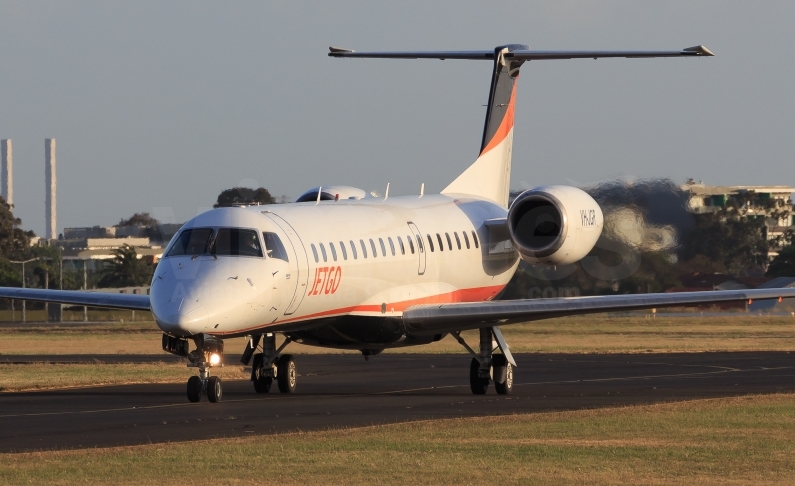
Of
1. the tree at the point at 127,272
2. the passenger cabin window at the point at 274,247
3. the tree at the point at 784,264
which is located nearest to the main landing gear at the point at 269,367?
the passenger cabin window at the point at 274,247

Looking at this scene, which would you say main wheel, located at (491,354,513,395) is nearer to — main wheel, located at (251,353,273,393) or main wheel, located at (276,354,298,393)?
main wheel, located at (276,354,298,393)

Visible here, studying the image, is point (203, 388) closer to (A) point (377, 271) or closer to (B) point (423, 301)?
(A) point (377, 271)

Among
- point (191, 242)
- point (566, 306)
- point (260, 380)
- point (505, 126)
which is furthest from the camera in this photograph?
point (505, 126)

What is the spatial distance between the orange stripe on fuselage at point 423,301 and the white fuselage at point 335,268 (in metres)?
0.02

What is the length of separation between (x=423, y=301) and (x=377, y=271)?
188 cm

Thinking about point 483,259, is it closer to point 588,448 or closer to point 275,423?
point 275,423

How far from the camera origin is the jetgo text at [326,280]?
22.5 m

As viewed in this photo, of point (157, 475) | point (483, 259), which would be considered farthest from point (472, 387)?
point (157, 475)

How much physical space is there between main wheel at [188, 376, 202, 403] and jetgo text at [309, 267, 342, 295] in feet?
8.29

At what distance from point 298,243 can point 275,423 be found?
496 cm

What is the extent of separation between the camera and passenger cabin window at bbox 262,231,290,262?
21438 millimetres

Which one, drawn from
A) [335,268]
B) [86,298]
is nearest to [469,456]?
[335,268]

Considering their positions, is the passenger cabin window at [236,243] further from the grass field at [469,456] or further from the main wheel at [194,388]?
the grass field at [469,456]

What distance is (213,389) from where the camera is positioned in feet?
68.3
